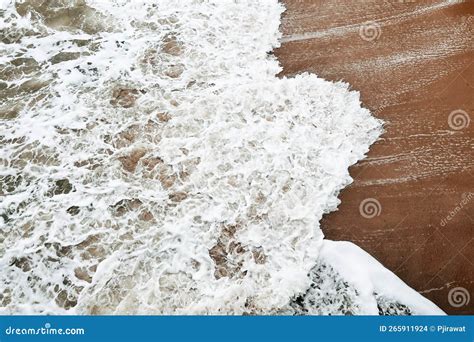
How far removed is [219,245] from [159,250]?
1.60ft

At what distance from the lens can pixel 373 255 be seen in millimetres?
3705

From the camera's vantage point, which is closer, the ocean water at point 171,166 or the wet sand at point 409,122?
the ocean water at point 171,166

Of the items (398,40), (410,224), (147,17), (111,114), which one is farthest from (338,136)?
(147,17)

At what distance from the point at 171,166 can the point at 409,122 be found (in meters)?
2.29

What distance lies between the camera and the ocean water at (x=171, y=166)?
11.6 ft

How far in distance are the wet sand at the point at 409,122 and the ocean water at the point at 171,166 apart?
0.14 meters

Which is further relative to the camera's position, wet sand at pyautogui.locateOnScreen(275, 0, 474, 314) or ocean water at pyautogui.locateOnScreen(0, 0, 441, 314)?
wet sand at pyautogui.locateOnScreen(275, 0, 474, 314)

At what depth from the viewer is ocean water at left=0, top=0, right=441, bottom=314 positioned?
11.6 feet

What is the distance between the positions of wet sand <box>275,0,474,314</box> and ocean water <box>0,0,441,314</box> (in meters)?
0.14

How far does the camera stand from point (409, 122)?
434cm

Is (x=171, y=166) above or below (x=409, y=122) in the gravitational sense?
below

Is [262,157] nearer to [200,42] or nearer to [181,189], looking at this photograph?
[181,189]

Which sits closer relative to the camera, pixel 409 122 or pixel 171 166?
pixel 171 166

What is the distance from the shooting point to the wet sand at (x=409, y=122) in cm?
371
